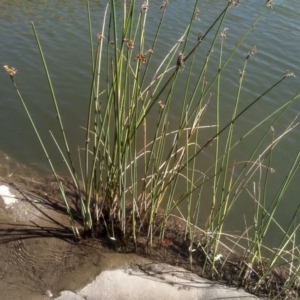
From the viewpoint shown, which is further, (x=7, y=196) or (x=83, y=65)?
(x=83, y=65)

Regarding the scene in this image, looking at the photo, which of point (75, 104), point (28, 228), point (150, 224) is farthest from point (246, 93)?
point (28, 228)

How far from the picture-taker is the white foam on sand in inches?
105

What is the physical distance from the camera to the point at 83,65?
4688mm

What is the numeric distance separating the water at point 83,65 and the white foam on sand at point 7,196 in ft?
2.00

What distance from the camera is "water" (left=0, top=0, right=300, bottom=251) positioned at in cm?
364

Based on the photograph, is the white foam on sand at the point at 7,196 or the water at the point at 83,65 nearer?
the white foam on sand at the point at 7,196

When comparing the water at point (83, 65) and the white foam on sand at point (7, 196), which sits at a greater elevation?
the water at point (83, 65)

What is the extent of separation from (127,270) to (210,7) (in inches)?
192

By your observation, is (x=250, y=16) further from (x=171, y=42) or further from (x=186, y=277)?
(x=186, y=277)

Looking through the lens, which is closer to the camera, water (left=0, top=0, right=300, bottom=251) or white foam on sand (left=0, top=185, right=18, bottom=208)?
white foam on sand (left=0, top=185, right=18, bottom=208)

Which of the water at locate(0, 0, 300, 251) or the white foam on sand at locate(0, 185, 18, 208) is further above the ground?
the water at locate(0, 0, 300, 251)

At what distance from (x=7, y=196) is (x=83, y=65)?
2310 millimetres

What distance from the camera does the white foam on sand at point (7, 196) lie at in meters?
2.66

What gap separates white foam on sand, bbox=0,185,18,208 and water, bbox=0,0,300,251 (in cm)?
61
